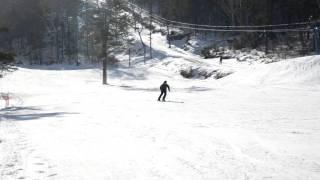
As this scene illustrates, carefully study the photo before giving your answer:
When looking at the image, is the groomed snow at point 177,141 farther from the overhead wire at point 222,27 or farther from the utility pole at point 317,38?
the overhead wire at point 222,27

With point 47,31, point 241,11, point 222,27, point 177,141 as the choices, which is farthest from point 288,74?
point 47,31

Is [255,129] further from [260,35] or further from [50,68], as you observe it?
[50,68]

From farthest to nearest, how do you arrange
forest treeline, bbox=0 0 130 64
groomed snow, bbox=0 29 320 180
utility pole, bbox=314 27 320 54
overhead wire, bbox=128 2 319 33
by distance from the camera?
1. forest treeline, bbox=0 0 130 64
2. overhead wire, bbox=128 2 319 33
3. utility pole, bbox=314 27 320 54
4. groomed snow, bbox=0 29 320 180

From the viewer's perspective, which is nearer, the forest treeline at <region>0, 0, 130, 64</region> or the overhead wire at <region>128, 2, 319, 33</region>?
the overhead wire at <region>128, 2, 319, 33</region>

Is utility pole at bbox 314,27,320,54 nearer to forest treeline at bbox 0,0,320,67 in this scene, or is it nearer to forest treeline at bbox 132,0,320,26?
forest treeline at bbox 132,0,320,26

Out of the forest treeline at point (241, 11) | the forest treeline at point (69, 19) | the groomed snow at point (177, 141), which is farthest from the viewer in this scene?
the forest treeline at point (69, 19)

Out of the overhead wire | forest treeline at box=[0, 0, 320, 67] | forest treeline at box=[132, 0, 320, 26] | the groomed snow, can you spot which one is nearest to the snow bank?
the groomed snow

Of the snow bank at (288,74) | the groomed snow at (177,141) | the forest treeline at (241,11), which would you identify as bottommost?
the groomed snow at (177,141)

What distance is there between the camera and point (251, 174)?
9812 millimetres

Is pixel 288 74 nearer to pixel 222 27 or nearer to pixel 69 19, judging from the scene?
pixel 222 27

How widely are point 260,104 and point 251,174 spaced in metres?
17.0

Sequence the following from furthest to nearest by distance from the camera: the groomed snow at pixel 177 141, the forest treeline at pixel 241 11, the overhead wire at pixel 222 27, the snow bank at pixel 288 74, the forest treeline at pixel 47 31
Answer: the forest treeline at pixel 47 31 → the forest treeline at pixel 241 11 → the overhead wire at pixel 222 27 → the snow bank at pixel 288 74 → the groomed snow at pixel 177 141

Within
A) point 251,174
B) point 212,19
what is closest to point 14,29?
point 212,19

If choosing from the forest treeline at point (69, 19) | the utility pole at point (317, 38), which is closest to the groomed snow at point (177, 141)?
the utility pole at point (317, 38)
